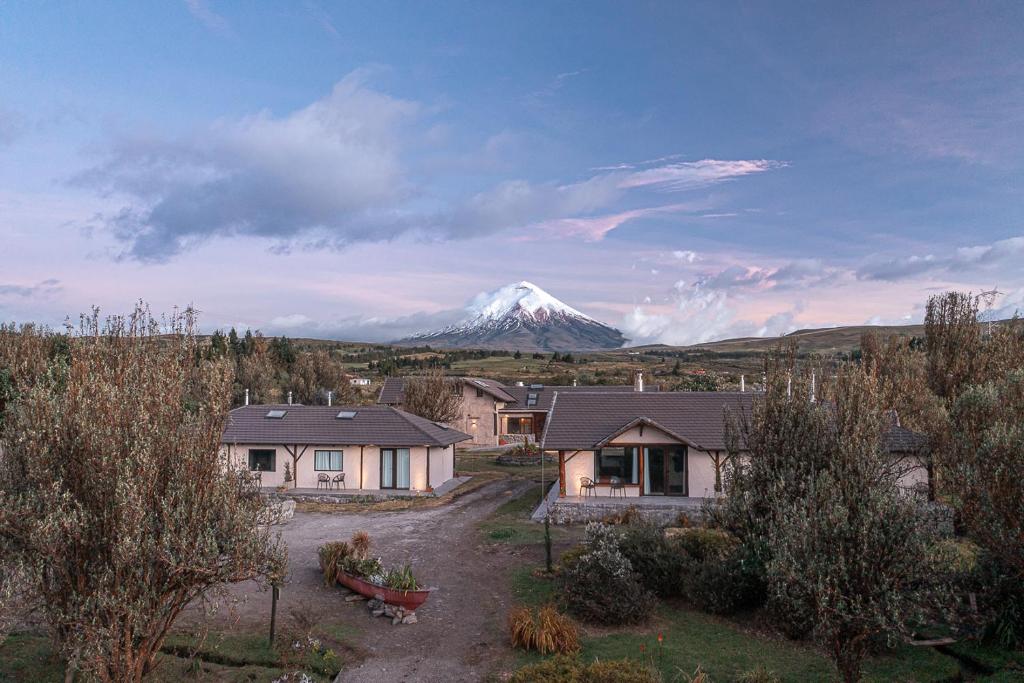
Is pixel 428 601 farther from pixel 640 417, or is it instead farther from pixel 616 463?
pixel 640 417

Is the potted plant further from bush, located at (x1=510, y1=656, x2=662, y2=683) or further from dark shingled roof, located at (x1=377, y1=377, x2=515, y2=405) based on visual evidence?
dark shingled roof, located at (x1=377, y1=377, x2=515, y2=405)

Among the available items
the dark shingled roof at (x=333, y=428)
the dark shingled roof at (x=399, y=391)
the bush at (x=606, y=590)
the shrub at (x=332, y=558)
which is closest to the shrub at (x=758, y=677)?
the bush at (x=606, y=590)

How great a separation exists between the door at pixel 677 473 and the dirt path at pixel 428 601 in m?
7.72

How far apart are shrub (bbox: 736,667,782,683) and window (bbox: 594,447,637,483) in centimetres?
1575

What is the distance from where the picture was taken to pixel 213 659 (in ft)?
41.9

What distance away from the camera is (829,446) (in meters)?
13.3

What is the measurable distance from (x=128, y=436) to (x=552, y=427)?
20766mm

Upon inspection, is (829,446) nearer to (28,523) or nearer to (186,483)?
(186,483)

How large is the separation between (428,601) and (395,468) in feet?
52.1

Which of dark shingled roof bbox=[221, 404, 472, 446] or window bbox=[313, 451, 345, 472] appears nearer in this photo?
dark shingled roof bbox=[221, 404, 472, 446]

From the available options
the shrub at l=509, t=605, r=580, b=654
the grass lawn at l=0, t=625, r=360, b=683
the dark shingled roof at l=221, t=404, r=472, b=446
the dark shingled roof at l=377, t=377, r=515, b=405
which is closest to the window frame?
the dark shingled roof at l=221, t=404, r=472, b=446

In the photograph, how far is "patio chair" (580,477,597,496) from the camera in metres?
27.3

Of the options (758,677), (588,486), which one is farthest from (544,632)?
(588,486)

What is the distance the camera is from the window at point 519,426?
58938 mm
